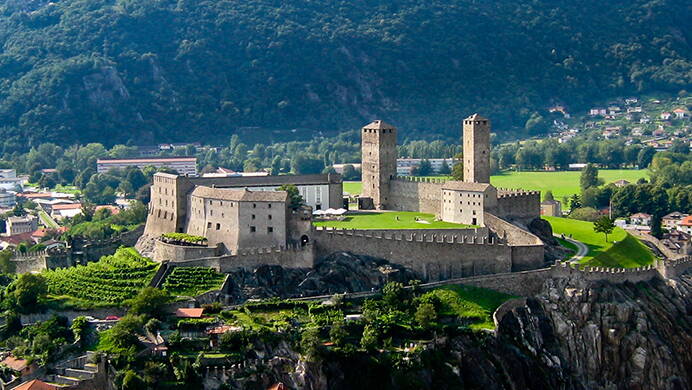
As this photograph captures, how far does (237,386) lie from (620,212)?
63060mm

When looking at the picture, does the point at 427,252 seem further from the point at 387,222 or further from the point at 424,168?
the point at 424,168

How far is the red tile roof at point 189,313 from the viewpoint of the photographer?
225 feet

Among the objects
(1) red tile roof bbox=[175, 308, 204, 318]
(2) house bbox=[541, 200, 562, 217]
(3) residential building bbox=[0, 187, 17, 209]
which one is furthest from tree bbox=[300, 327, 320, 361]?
(3) residential building bbox=[0, 187, 17, 209]

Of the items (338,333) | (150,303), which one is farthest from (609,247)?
(150,303)

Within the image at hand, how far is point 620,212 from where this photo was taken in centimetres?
11688

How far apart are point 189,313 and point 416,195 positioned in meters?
26.6

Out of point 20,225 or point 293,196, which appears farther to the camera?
point 20,225

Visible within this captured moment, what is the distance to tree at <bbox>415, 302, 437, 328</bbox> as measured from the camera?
7038 centimetres

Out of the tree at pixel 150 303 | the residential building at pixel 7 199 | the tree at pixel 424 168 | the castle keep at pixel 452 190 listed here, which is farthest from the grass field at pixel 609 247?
the residential building at pixel 7 199

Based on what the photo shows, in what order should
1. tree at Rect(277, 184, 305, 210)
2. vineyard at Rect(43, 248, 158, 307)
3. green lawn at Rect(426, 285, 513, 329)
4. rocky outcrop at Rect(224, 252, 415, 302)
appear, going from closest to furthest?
1. vineyard at Rect(43, 248, 158, 307)
2. green lawn at Rect(426, 285, 513, 329)
3. rocky outcrop at Rect(224, 252, 415, 302)
4. tree at Rect(277, 184, 305, 210)

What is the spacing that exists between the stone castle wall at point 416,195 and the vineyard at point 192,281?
2007 cm

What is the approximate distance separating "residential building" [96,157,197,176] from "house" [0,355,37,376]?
298 feet

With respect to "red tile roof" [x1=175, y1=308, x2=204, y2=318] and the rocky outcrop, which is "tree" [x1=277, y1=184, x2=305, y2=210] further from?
"red tile roof" [x1=175, y1=308, x2=204, y2=318]

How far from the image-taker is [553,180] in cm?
14650
